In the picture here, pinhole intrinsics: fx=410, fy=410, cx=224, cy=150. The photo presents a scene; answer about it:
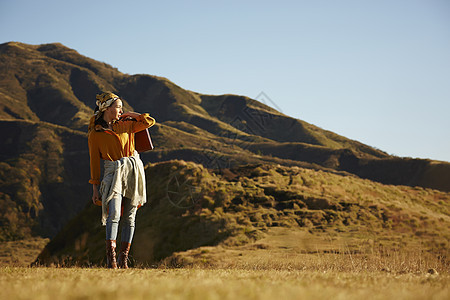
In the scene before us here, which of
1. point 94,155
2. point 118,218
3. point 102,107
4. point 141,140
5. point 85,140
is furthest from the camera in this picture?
point 85,140

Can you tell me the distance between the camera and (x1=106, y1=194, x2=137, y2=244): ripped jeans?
17.5ft

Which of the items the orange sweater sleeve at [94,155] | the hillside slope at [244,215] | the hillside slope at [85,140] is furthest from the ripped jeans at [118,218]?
the hillside slope at [85,140]

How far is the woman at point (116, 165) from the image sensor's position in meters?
5.42

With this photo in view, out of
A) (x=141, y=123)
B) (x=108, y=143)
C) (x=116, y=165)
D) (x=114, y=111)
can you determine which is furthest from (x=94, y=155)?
→ (x=141, y=123)

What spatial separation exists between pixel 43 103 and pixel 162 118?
35.7 meters

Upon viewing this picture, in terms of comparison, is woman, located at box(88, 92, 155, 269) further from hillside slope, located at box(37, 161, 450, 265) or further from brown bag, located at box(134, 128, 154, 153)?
hillside slope, located at box(37, 161, 450, 265)

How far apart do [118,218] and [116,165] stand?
709 mm

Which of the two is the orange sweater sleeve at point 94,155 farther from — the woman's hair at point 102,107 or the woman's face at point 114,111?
the woman's face at point 114,111

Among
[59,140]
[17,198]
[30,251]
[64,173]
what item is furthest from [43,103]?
[30,251]

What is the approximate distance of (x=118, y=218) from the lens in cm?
547

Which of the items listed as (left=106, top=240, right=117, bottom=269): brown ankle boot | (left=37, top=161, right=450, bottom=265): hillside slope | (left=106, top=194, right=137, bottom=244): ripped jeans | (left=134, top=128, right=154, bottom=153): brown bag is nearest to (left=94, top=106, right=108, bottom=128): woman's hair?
(left=134, top=128, right=154, bottom=153): brown bag

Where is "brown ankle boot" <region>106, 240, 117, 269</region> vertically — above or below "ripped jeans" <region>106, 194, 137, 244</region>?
below

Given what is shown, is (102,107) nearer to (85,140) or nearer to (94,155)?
(94,155)

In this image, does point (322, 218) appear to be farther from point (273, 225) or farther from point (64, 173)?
point (64, 173)
